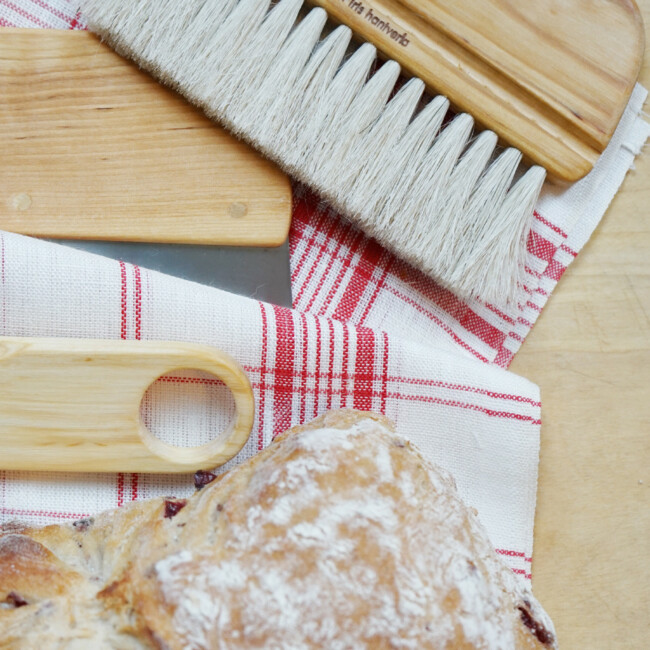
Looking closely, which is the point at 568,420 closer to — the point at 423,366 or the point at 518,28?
the point at 423,366

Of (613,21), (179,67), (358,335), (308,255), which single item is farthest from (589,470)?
(179,67)

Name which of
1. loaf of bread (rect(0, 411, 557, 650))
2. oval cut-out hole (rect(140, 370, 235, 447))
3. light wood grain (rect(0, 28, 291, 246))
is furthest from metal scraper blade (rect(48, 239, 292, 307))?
loaf of bread (rect(0, 411, 557, 650))

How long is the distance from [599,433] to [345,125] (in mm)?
535

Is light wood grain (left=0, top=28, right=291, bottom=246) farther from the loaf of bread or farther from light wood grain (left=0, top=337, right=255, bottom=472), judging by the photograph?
the loaf of bread

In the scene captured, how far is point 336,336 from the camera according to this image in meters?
1.00

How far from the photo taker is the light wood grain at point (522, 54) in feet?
3.24

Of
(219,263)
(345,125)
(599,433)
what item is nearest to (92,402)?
(219,263)

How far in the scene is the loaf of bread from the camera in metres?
0.73

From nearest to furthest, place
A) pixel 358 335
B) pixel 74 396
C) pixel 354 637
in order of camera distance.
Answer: pixel 354 637 < pixel 74 396 < pixel 358 335

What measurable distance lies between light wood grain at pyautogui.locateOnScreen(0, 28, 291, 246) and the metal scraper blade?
0.01 m

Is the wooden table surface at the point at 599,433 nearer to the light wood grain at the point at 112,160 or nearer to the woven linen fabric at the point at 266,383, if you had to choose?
the woven linen fabric at the point at 266,383

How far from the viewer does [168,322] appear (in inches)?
38.5

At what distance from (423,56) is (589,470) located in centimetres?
59

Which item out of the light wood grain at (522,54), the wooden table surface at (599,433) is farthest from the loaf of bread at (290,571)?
the light wood grain at (522,54)
